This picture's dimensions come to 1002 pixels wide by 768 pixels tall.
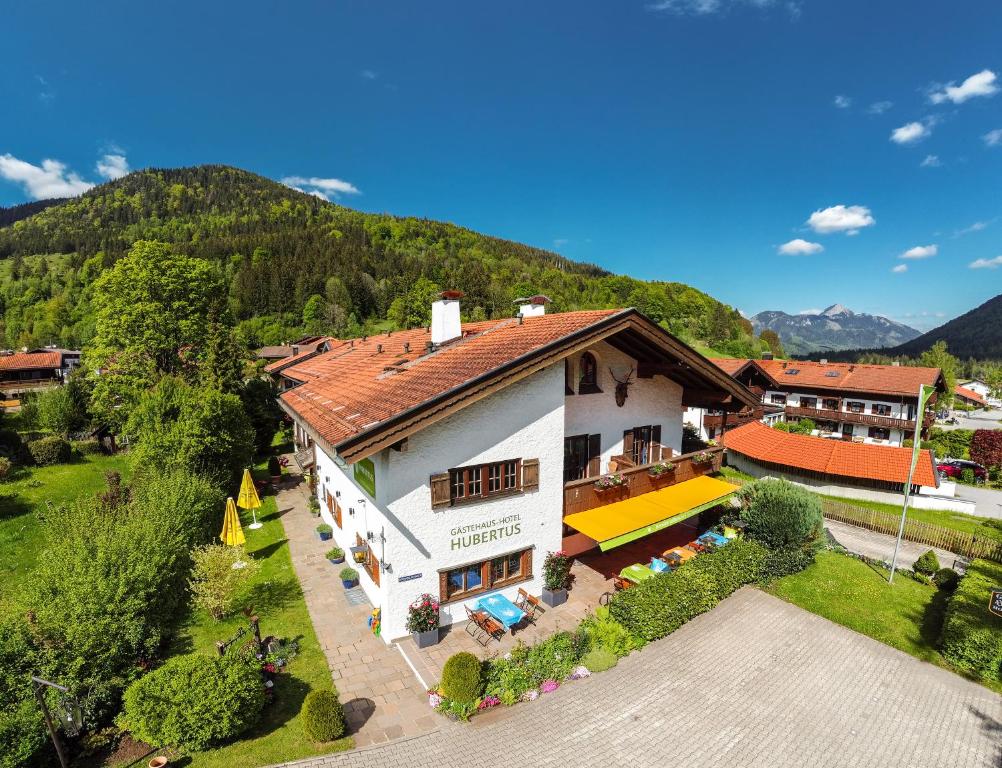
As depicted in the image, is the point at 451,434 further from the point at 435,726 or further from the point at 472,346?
the point at 435,726

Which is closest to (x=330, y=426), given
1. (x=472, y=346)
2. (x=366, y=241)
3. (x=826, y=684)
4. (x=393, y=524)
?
(x=393, y=524)

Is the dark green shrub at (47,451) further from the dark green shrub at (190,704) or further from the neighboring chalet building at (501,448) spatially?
the dark green shrub at (190,704)

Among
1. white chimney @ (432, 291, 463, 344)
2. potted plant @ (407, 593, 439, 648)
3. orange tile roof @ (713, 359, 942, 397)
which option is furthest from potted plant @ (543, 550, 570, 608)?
orange tile roof @ (713, 359, 942, 397)

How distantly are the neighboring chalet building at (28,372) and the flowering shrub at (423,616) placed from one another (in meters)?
60.9

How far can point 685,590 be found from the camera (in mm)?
13414

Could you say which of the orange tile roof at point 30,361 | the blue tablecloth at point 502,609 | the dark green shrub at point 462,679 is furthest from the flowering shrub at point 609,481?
the orange tile roof at point 30,361

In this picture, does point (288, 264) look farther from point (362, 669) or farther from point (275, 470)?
point (362, 669)

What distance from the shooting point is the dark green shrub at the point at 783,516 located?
54.1 ft

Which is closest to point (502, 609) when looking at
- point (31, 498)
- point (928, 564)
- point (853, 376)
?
point (928, 564)

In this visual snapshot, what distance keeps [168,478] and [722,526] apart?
2077 centimetres

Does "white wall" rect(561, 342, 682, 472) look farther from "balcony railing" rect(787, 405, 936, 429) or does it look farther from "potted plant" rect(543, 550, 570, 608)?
"balcony railing" rect(787, 405, 936, 429)

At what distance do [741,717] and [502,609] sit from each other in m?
5.73

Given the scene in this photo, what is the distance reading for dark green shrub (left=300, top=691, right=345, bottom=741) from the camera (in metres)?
8.95

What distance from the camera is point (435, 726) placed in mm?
9633
